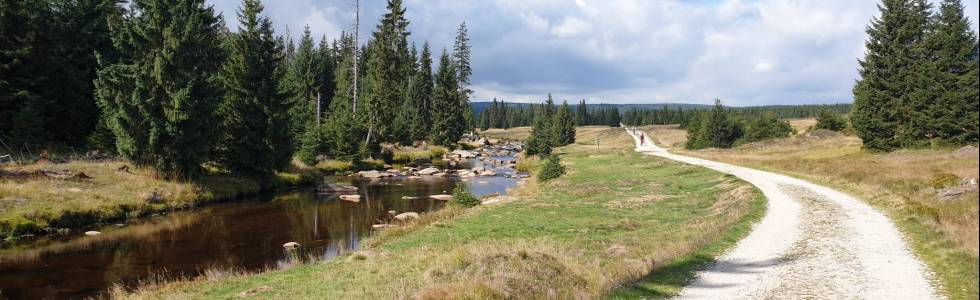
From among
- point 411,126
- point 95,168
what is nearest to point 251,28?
point 95,168

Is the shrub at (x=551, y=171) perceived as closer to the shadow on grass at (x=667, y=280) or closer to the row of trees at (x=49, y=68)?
the shadow on grass at (x=667, y=280)

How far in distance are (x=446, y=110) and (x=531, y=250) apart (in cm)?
7147

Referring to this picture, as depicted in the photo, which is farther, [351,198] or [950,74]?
[950,74]

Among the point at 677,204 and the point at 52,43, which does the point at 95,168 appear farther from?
the point at 677,204

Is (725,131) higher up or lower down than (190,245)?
higher up

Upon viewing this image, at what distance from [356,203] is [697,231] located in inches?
901

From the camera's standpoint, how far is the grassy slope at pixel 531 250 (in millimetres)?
10961

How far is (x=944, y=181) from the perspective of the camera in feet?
67.8

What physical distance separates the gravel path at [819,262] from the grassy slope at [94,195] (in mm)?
27572

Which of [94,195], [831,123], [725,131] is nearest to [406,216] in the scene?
[94,195]

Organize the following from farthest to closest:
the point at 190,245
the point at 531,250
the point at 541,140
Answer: the point at 541,140, the point at 190,245, the point at 531,250

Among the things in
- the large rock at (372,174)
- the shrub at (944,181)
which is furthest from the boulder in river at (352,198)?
the shrub at (944,181)

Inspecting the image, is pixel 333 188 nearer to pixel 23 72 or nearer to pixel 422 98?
pixel 23 72

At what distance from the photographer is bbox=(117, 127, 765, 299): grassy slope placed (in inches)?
432
